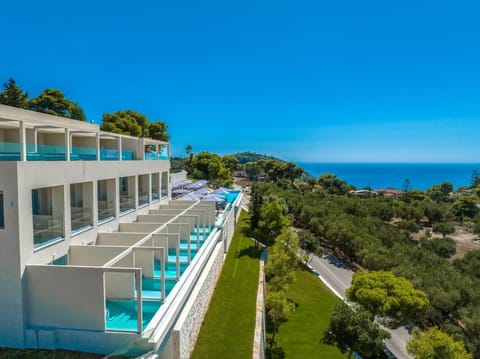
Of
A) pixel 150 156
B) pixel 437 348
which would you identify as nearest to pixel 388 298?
pixel 437 348

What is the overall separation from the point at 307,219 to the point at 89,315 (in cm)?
3411

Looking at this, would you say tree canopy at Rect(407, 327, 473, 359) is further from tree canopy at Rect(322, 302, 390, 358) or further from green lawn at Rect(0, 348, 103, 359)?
green lawn at Rect(0, 348, 103, 359)

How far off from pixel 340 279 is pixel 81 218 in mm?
22770

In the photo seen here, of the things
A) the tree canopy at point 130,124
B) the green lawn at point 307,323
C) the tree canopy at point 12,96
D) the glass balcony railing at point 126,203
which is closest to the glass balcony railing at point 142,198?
the glass balcony railing at point 126,203

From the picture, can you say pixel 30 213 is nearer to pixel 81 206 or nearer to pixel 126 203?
pixel 81 206

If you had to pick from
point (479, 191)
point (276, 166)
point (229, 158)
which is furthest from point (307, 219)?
point (479, 191)

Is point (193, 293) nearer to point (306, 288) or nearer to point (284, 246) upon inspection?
point (284, 246)

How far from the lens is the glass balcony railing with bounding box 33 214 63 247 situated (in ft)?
32.6

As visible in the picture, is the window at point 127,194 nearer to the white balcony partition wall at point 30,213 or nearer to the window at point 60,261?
the white balcony partition wall at point 30,213

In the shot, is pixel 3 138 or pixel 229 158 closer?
pixel 3 138

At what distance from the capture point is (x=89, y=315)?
8914 mm

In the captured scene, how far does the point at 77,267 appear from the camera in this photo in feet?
29.2

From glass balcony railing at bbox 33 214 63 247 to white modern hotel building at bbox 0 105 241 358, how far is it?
36 millimetres

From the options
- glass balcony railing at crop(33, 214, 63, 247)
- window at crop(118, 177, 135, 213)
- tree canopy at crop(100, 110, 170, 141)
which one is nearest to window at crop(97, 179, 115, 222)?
window at crop(118, 177, 135, 213)
